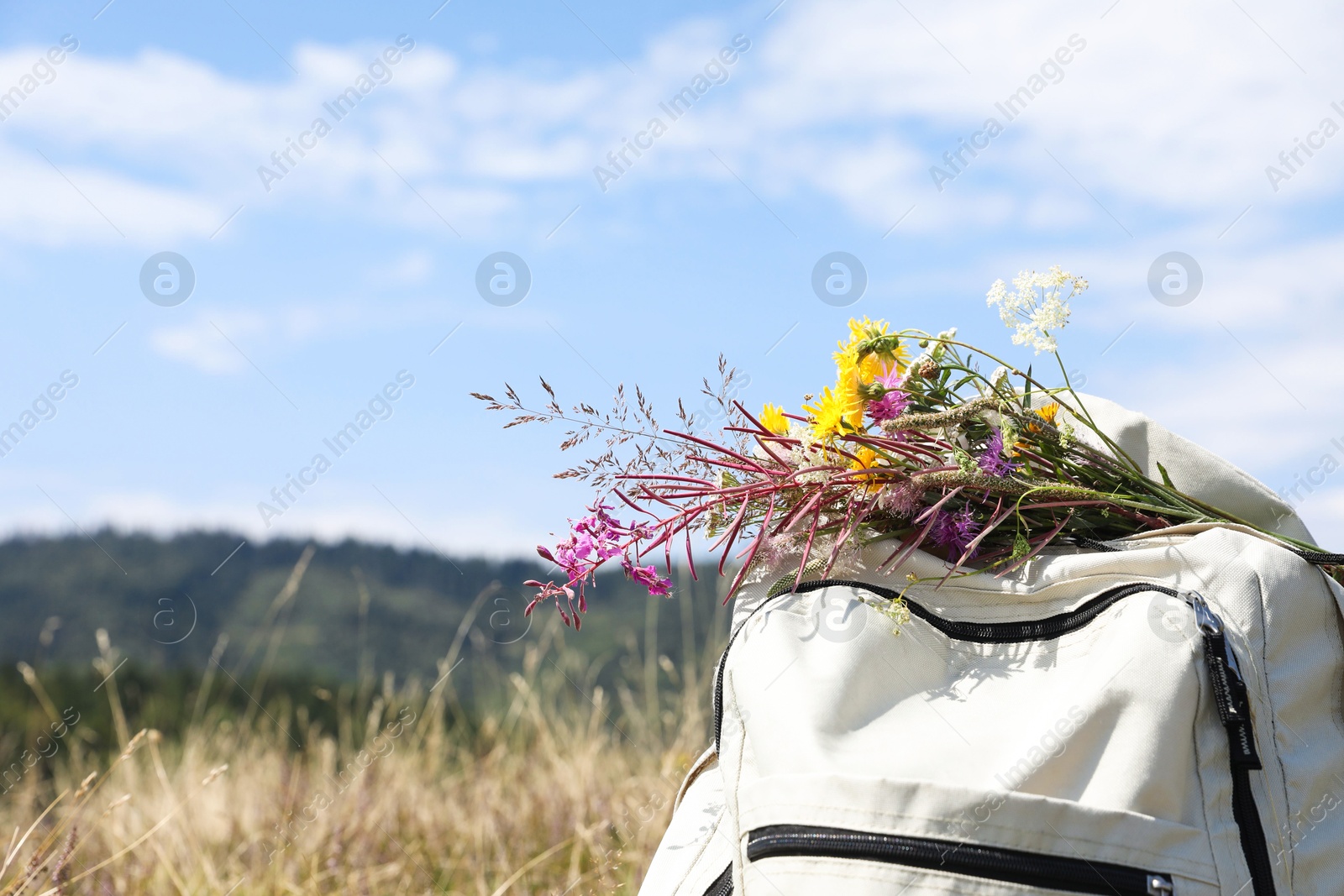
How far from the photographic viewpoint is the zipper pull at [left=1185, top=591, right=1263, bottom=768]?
60.5 inches

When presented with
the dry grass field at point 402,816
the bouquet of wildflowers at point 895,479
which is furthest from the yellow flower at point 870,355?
the dry grass field at point 402,816

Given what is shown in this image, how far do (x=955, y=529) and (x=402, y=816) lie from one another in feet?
9.81

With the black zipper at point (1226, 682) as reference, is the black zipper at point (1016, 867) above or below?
below

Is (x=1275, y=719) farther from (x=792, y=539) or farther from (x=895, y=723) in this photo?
(x=792, y=539)

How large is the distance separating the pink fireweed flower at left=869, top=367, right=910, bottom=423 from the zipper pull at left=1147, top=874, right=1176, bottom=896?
878 millimetres

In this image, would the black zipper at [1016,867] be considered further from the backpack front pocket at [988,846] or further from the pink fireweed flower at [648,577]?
the pink fireweed flower at [648,577]

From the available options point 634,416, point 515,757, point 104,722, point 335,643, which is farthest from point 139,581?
point 634,416

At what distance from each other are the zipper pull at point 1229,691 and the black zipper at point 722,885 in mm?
858

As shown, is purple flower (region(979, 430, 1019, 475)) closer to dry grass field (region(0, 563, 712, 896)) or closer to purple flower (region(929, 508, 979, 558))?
purple flower (region(929, 508, 979, 558))

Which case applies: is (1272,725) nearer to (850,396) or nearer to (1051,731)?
(1051,731)

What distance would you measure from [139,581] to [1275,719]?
1868 cm

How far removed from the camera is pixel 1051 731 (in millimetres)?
1543

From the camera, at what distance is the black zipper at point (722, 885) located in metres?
1.74

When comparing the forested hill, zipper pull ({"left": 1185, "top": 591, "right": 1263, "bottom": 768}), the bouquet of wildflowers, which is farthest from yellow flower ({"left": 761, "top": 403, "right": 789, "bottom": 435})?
the forested hill
